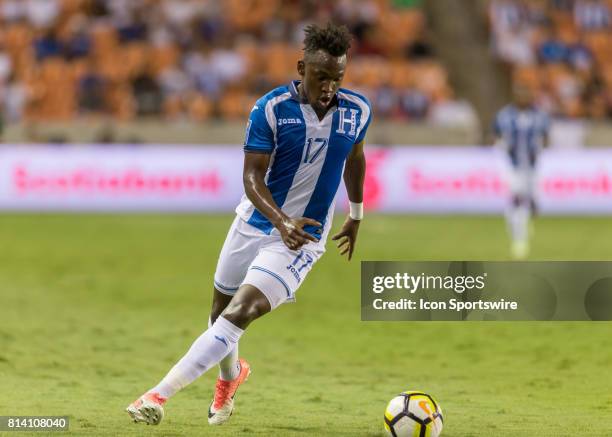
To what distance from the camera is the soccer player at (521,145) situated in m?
18.2

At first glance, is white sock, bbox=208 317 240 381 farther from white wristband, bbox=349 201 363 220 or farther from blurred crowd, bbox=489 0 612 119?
blurred crowd, bbox=489 0 612 119

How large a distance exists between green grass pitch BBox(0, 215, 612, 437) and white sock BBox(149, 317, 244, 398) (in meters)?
0.45

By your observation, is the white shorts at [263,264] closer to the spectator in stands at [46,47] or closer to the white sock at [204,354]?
the white sock at [204,354]

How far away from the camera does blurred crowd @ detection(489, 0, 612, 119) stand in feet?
95.7

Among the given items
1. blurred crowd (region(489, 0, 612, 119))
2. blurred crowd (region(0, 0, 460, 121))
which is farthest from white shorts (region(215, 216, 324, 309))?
blurred crowd (region(489, 0, 612, 119))

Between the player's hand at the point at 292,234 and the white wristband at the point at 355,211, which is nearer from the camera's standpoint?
the player's hand at the point at 292,234

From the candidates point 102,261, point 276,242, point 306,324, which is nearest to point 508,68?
point 102,261

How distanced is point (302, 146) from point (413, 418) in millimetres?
1732

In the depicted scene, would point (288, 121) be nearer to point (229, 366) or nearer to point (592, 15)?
point (229, 366)

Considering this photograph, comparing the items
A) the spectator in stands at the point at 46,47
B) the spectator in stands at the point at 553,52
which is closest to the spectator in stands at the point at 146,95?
the spectator in stands at the point at 46,47

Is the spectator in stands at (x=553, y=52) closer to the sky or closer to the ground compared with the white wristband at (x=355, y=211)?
closer to the sky

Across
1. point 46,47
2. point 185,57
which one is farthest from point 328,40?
point 46,47

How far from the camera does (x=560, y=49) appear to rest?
30.0 m

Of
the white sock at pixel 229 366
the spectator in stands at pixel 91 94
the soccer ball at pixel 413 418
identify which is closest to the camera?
the soccer ball at pixel 413 418
